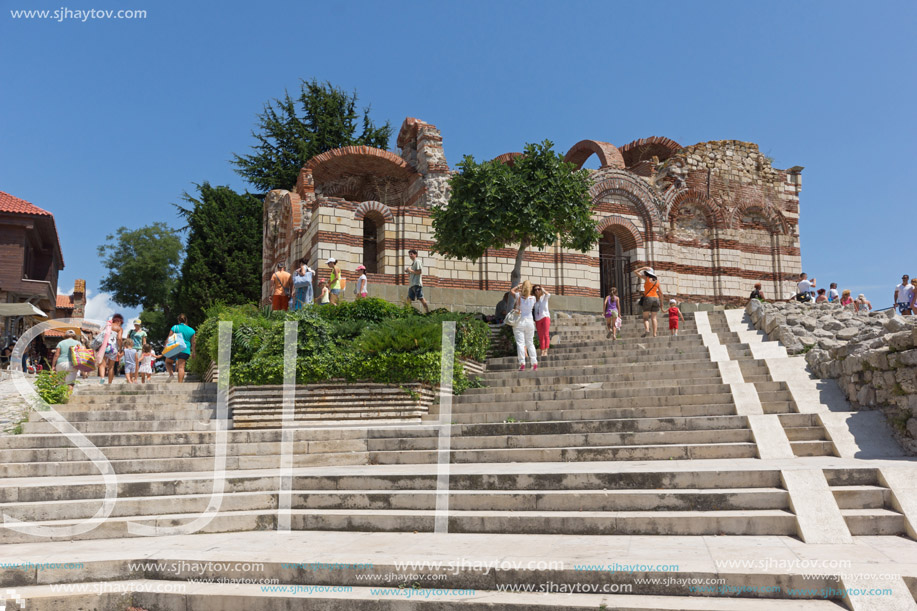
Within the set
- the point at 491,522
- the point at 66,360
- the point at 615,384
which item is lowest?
the point at 491,522

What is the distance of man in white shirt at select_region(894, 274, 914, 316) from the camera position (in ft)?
47.4

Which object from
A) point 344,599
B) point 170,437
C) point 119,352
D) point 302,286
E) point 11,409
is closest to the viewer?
point 344,599

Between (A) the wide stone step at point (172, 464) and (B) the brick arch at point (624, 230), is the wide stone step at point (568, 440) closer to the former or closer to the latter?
(A) the wide stone step at point (172, 464)

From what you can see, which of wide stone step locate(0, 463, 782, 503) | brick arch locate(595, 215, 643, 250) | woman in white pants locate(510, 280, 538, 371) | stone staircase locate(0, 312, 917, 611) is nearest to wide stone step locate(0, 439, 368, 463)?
stone staircase locate(0, 312, 917, 611)

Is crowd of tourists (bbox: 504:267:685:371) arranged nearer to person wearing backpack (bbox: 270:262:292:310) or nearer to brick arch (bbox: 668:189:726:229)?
person wearing backpack (bbox: 270:262:292:310)

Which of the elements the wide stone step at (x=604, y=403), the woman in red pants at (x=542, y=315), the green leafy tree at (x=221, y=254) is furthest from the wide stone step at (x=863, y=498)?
the green leafy tree at (x=221, y=254)

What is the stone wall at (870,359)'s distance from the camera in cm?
735

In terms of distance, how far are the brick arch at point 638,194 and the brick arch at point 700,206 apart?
408mm

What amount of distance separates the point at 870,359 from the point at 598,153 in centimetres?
1460

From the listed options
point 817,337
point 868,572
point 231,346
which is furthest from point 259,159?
point 868,572

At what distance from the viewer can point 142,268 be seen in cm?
3338

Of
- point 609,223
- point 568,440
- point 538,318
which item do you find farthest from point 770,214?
point 568,440

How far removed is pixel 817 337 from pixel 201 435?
30.8ft

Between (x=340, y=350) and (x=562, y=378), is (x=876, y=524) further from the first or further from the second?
(x=340, y=350)
